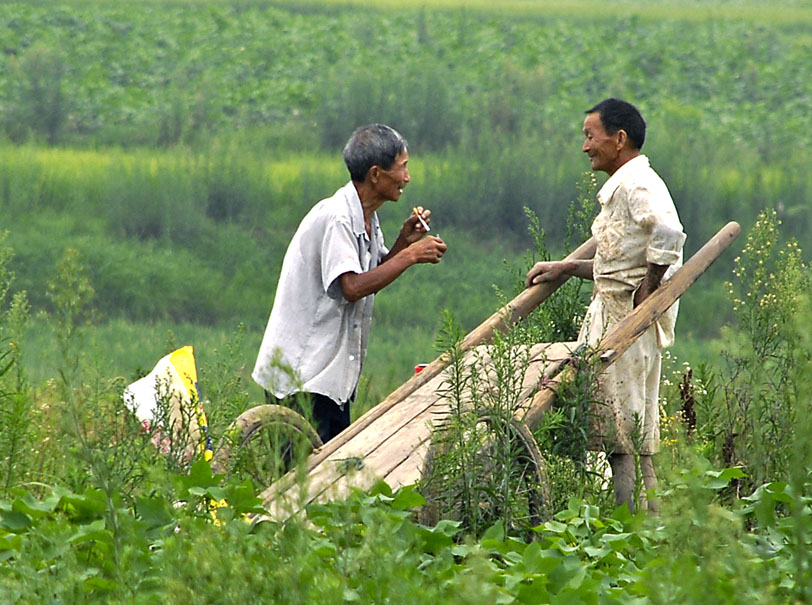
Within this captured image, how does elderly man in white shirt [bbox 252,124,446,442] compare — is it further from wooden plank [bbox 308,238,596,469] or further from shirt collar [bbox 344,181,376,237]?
wooden plank [bbox 308,238,596,469]

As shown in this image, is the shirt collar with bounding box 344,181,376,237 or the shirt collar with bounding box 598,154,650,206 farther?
the shirt collar with bounding box 344,181,376,237

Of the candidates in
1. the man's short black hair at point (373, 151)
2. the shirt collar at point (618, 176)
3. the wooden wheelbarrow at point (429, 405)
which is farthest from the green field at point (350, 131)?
the wooden wheelbarrow at point (429, 405)

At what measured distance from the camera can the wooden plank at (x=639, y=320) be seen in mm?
5230

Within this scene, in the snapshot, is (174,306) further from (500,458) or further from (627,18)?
(500,458)

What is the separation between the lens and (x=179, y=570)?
3088 mm

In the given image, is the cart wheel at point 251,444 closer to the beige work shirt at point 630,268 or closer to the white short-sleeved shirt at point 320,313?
the white short-sleeved shirt at point 320,313

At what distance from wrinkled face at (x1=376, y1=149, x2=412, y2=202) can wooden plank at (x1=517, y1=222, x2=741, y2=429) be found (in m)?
1.09

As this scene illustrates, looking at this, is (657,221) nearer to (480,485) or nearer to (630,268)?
(630,268)

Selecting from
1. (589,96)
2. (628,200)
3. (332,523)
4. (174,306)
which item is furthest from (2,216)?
(332,523)

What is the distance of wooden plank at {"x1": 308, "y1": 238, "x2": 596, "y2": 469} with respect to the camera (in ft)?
17.7

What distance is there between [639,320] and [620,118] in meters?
0.93

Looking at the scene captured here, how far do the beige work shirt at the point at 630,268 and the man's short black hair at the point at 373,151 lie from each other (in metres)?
0.85

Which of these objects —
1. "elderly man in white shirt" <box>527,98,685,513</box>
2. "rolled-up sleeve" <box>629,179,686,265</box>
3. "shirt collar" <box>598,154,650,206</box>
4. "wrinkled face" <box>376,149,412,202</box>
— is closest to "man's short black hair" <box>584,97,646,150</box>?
"elderly man in white shirt" <box>527,98,685,513</box>

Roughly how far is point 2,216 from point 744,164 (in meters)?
13.5
